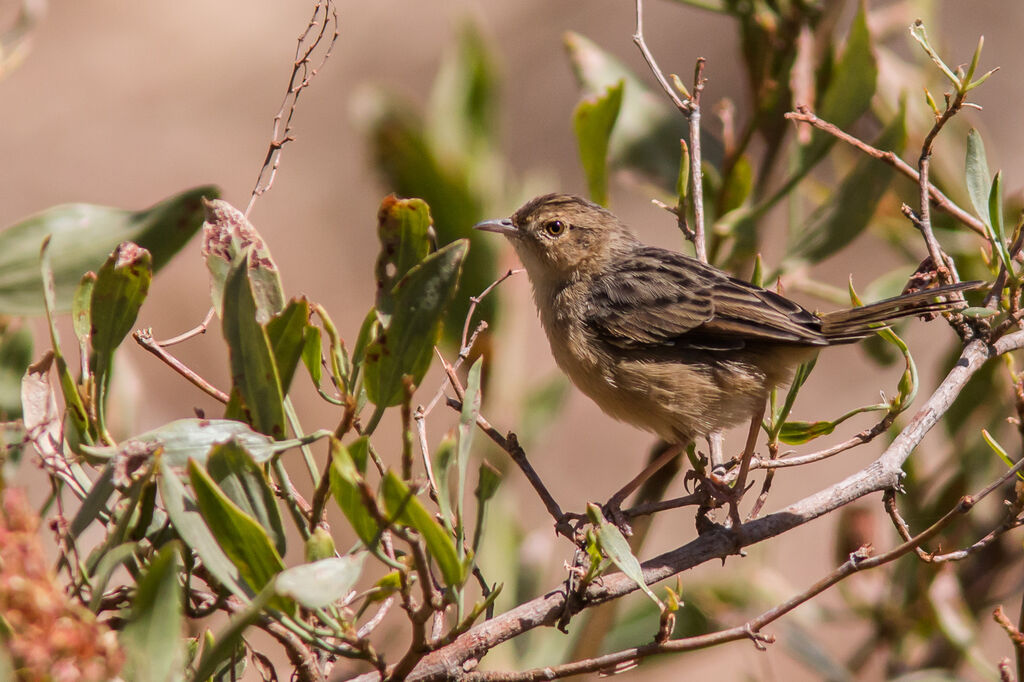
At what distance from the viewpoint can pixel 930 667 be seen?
4.08 meters

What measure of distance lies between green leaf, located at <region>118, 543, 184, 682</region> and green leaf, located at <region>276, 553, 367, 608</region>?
18 cm

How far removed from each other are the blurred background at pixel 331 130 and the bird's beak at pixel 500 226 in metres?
3.80

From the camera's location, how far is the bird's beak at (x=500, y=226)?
429cm

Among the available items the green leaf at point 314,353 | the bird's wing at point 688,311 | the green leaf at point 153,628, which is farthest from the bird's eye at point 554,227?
the green leaf at point 153,628

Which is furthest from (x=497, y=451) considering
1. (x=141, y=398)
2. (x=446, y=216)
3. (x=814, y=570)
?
(x=814, y=570)

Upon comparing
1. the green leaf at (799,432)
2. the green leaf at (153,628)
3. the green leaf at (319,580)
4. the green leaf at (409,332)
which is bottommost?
the green leaf at (153,628)

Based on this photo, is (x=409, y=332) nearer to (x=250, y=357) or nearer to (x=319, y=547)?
(x=250, y=357)

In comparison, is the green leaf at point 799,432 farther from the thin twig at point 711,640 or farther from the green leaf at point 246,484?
the green leaf at point 246,484

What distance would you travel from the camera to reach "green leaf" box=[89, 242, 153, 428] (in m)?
2.04

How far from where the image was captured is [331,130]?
412 inches

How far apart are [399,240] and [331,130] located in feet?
28.5

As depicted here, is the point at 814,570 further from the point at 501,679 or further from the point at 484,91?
the point at 501,679

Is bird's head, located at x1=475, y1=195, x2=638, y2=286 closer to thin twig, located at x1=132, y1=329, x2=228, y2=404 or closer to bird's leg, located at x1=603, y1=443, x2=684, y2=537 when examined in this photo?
bird's leg, located at x1=603, y1=443, x2=684, y2=537

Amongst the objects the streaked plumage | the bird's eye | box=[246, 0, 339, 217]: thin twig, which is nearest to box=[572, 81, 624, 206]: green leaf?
the streaked plumage
